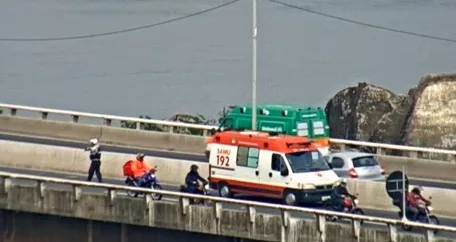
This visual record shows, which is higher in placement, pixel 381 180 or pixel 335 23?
pixel 335 23

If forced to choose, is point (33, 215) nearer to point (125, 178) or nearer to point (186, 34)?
point (125, 178)

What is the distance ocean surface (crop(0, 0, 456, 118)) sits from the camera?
75.7m

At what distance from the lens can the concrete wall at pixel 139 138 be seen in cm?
3494

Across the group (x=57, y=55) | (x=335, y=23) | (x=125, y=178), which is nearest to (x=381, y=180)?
(x=125, y=178)

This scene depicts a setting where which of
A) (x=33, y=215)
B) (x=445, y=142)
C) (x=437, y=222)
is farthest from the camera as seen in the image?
(x=445, y=142)

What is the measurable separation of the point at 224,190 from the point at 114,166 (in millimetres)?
4601

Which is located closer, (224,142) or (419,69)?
(224,142)

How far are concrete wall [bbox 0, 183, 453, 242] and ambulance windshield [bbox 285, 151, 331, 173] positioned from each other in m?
2.87

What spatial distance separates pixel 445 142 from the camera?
44.2 m

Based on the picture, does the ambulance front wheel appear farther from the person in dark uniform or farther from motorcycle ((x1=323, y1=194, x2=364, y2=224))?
the person in dark uniform

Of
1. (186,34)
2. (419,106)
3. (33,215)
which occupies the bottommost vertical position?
(33,215)

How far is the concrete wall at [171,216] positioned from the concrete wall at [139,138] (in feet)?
27.9

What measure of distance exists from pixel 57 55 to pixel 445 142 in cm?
4635

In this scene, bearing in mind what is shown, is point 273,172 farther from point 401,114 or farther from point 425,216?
point 401,114
